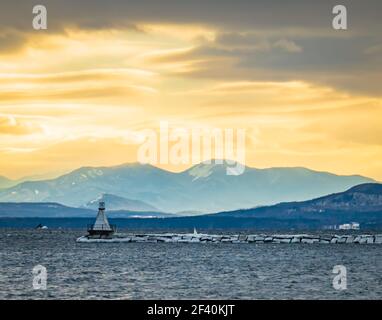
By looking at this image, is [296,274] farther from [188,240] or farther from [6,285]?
[188,240]

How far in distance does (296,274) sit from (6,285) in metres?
29.5

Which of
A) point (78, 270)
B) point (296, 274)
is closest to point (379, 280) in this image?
point (296, 274)

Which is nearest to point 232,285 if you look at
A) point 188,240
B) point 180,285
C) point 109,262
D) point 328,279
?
point 180,285

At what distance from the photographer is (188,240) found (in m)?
196

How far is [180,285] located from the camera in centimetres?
6969
